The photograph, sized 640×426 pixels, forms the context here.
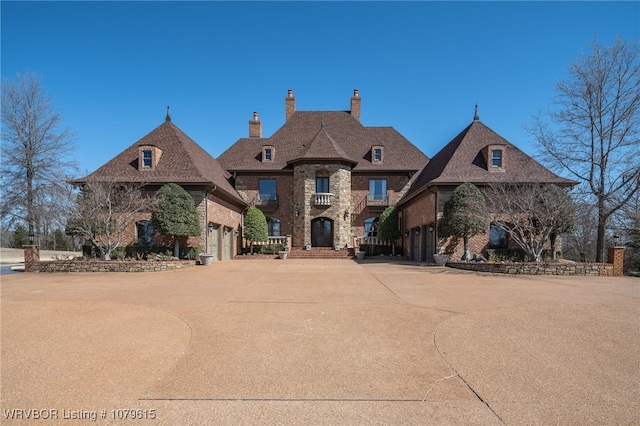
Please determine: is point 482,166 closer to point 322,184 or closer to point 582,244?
point 322,184

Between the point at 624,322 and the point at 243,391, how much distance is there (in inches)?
250

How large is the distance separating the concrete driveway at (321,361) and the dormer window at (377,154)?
20.6 m

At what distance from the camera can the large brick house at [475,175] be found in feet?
56.6

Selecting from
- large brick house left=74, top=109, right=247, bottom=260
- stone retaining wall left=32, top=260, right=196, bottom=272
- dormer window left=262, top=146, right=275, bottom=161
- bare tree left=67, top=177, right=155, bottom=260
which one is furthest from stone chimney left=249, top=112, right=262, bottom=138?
stone retaining wall left=32, top=260, right=196, bottom=272

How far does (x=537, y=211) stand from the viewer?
14.1 meters

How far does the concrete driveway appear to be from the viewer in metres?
2.76

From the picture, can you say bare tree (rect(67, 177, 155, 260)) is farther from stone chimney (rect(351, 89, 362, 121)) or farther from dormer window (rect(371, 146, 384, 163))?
stone chimney (rect(351, 89, 362, 121))

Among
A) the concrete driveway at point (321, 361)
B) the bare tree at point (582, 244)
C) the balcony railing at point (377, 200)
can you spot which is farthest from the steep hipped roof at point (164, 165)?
the bare tree at point (582, 244)

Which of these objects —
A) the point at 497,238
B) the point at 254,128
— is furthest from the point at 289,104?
the point at 497,238

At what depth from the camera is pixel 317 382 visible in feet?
10.7

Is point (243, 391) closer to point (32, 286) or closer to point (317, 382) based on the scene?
point (317, 382)

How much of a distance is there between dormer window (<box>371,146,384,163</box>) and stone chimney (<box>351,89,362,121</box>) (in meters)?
6.11

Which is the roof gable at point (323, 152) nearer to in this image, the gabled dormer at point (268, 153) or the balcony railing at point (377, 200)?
the gabled dormer at point (268, 153)

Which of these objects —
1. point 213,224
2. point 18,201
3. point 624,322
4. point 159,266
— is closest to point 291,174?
point 213,224
